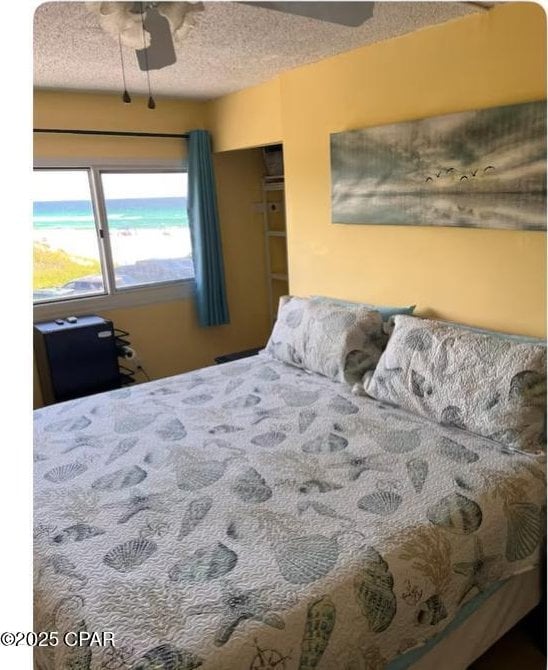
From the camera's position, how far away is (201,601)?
1.14 m

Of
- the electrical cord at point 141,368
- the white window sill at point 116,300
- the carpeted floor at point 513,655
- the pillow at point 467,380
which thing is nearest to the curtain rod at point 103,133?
the white window sill at point 116,300

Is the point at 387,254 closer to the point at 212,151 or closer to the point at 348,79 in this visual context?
the point at 348,79

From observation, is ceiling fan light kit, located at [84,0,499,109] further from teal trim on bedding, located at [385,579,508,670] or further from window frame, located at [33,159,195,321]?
teal trim on bedding, located at [385,579,508,670]

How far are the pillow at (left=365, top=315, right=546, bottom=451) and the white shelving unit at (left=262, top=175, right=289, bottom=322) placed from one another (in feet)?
6.46

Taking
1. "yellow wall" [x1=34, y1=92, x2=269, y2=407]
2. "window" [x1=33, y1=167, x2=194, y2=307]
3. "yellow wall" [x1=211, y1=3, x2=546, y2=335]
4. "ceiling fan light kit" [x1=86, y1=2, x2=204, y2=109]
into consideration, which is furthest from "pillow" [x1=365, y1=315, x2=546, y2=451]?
"window" [x1=33, y1=167, x2=194, y2=307]

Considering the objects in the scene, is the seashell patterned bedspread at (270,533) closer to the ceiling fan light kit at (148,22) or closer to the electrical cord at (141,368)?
the ceiling fan light kit at (148,22)

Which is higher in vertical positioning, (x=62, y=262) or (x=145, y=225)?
(x=145, y=225)

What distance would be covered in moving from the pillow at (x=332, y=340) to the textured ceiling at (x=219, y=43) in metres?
1.17

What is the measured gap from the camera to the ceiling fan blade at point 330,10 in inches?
63.7

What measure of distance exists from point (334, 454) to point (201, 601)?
2.37ft

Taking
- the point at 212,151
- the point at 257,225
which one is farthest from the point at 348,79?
the point at 257,225

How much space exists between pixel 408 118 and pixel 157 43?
1.10 metres

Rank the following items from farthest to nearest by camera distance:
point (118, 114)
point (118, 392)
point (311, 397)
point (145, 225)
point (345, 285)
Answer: point (145, 225) → point (118, 114) → point (345, 285) → point (118, 392) → point (311, 397)

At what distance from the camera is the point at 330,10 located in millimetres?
1753
